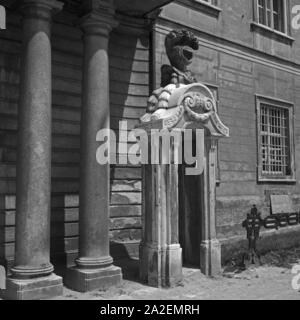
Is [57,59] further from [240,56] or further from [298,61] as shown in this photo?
[298,61]

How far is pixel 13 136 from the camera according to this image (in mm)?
7844

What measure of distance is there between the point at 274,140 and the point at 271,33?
11.4 ft

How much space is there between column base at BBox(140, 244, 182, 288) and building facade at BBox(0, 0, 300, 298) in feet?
2.28

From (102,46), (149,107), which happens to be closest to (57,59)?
(102,46)

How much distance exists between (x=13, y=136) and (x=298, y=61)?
10772 mm

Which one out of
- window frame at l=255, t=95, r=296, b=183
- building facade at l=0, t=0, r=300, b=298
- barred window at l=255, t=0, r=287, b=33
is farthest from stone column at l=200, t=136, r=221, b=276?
barred window at l=255, t=0, r=287, b=33

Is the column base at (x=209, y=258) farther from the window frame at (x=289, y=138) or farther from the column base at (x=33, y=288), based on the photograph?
the window frame at (x=289, y=138)

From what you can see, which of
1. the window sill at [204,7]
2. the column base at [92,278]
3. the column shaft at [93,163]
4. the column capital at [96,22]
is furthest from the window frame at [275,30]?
the column base at [92,278]

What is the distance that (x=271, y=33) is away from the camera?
13531 mm

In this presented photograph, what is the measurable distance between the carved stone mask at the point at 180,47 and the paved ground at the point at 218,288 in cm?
369

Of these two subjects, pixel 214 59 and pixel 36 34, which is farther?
pixel 214 59

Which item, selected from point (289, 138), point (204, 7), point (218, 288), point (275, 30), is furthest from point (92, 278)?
point (275, 30)

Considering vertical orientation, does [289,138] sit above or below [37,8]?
below

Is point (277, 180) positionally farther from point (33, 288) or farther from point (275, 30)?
point (33, 288)
